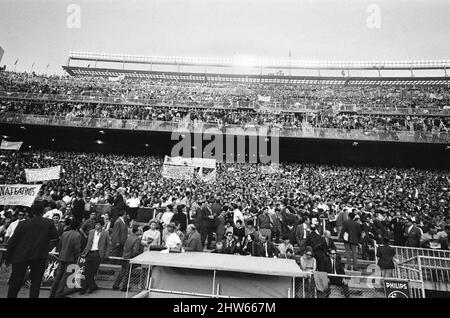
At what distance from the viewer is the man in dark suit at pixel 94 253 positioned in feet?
23.0

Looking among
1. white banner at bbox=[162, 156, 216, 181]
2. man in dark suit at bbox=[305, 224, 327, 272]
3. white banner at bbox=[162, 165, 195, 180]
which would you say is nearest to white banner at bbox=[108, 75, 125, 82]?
white banner at bbox=[162, 156, 216, 181]

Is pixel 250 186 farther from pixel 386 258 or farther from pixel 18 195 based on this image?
pixel 18 195

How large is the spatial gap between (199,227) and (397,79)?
39853 mm

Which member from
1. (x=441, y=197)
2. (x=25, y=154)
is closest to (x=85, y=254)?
(x=441, y=197)

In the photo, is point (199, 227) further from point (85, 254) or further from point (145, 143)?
point (145, 143)

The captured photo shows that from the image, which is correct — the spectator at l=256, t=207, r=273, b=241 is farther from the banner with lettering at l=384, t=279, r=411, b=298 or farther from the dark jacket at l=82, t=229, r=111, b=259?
the dark jacket at l=82, t=229, r=111, b=259

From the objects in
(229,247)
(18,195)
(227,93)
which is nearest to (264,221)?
(229,247)

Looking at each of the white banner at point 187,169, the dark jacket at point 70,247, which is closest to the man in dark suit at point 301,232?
the dark jacket at point 70,247

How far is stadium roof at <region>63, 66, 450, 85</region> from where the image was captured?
38062 millimetres

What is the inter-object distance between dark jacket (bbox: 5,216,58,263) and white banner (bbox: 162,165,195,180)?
14726 millimetres

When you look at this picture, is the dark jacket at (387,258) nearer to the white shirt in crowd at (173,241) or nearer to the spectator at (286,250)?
the spectator at (286,250)

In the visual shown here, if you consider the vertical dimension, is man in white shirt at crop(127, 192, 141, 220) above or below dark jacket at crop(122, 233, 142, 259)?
above

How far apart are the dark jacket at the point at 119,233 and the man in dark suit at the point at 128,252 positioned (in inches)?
19.0

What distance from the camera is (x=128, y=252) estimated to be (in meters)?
7.44
